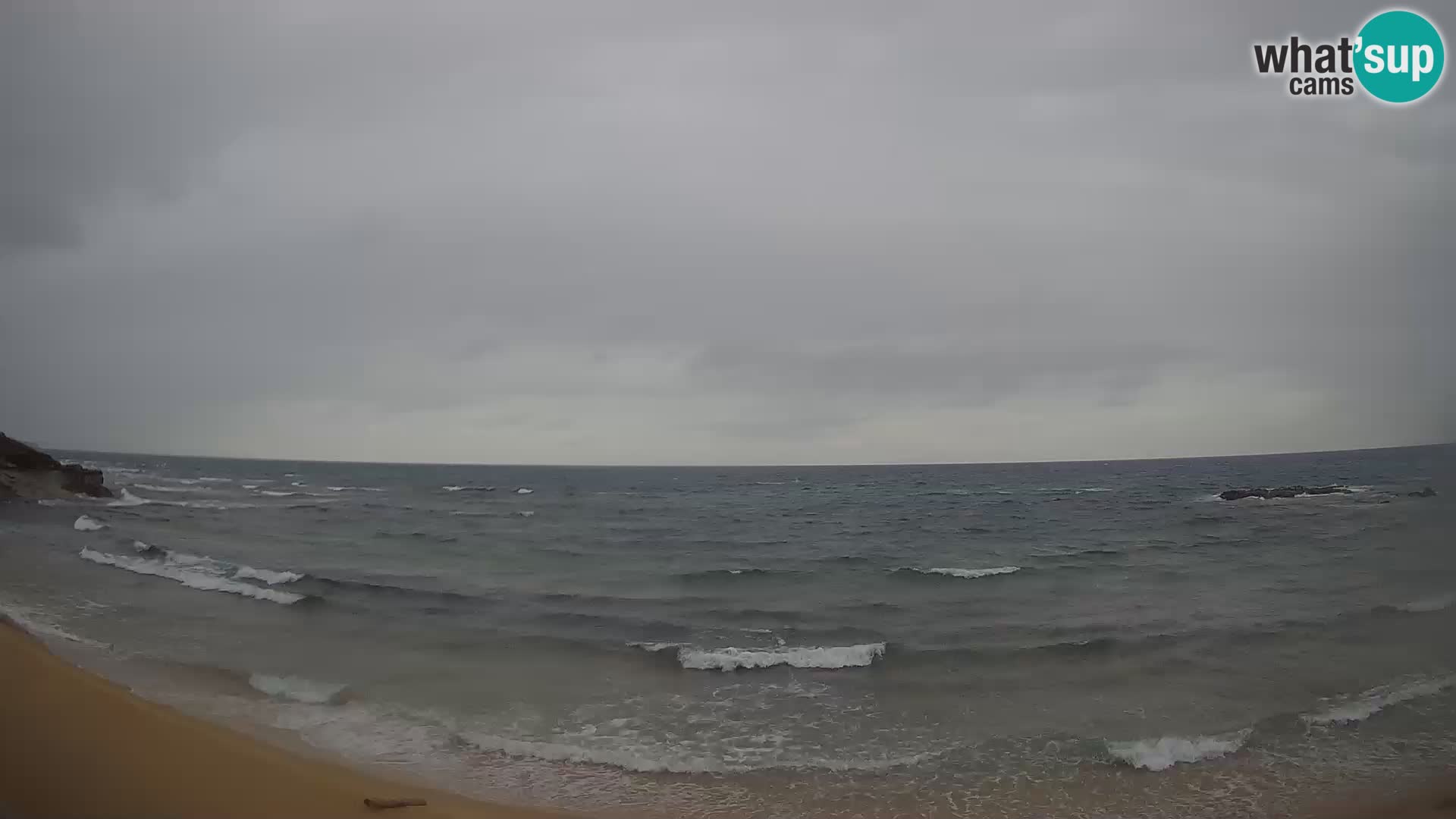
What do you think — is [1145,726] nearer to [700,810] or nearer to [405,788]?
[700,810]

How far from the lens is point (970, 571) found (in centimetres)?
2388

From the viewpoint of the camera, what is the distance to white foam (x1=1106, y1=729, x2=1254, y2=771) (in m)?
8.74

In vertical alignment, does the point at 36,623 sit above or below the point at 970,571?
above

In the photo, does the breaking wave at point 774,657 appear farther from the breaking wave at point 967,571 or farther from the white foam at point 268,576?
the white foam at point 268,576

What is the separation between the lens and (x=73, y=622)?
14195mm

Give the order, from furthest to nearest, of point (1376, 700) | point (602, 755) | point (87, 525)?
1. point (87, 525)
2. point (1376, 700)
3. point (602, 755)

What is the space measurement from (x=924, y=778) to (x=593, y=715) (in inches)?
191

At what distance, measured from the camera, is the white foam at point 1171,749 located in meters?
8.74

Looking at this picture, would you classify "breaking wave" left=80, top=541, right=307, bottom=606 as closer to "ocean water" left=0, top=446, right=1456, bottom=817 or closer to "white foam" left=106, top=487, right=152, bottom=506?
"ocean water" left=0, top=446, right=1456, bottom=817

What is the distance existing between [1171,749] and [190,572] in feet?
82.0

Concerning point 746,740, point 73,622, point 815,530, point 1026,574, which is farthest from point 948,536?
point 73,622

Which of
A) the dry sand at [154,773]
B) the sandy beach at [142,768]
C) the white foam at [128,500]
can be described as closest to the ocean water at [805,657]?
the dry sand at [154,773]

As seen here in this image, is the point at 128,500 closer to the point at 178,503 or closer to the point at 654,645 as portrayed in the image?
the point at 178,503

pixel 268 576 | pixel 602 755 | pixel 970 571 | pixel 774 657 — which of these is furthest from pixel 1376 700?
pixel 268 576
